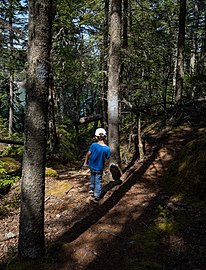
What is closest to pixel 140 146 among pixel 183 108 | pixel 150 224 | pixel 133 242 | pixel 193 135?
pixel 193 135

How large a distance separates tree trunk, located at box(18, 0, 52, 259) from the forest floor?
588 millimetres

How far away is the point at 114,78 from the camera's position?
8.06 metres

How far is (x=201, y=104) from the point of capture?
469 inches

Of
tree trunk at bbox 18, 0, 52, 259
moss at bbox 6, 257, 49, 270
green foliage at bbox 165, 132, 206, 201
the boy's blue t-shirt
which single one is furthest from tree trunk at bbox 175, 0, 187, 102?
moss at bbox 6, 257, 49, 270

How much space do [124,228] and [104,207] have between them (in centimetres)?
135

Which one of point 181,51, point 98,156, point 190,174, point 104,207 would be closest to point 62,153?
point 98,156

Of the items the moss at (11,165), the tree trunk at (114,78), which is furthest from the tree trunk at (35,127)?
the moss at (11,165)

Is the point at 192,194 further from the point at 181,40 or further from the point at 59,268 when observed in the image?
the point at 181,40

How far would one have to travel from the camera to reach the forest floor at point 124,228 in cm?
417

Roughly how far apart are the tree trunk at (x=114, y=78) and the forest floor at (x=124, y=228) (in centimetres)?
123

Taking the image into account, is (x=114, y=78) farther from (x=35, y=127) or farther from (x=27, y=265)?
(x=27, y=265)

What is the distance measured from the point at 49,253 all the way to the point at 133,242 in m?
1.58

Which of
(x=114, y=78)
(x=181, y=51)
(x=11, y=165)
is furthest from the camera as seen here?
(x=11, y=165)

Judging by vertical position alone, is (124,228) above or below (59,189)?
above
